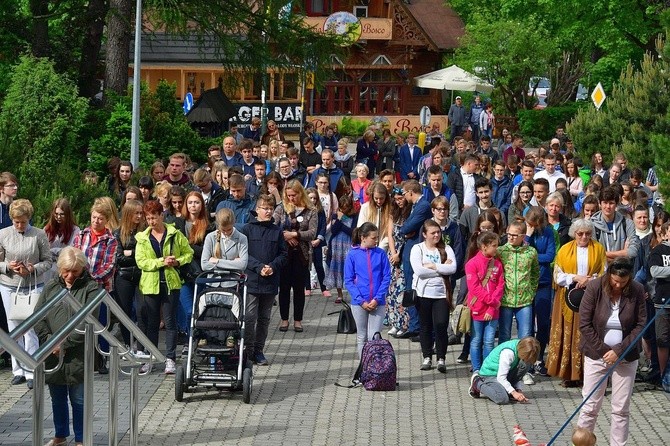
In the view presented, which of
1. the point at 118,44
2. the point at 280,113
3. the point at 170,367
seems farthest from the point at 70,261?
the point at 280,113

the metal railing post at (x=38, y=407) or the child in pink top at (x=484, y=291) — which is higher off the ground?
the metal railing post at (x=38, y=407)

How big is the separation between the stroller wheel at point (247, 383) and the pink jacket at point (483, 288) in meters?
2.37

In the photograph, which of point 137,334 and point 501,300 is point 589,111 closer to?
point 501,300

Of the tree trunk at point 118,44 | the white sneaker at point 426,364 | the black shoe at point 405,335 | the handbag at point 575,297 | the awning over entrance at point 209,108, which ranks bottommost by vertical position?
the black shoe at point 405,335

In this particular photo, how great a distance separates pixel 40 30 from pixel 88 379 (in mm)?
25757

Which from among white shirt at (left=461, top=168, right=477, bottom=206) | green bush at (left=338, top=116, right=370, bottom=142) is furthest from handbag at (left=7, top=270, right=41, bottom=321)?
green bush at (left=338, top=116, right=370, bottom=142)

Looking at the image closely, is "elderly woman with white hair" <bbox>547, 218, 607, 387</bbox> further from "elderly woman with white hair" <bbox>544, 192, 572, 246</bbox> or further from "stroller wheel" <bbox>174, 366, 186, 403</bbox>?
"stroller wheel" <bbox>174, 366, 186, 403</bbox>

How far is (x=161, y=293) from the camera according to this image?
13797mm

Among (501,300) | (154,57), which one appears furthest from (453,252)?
(154,57)

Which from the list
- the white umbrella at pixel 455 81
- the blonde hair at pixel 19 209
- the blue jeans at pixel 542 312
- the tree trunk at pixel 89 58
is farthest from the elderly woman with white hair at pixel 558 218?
the white umbrella at pixel 455 81

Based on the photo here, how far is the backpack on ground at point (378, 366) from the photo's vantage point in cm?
1330

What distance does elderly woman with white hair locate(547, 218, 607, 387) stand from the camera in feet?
44.8

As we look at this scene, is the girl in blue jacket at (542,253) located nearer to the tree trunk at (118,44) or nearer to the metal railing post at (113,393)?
the metal railing post at (113,393)

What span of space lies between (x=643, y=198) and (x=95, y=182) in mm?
6996
